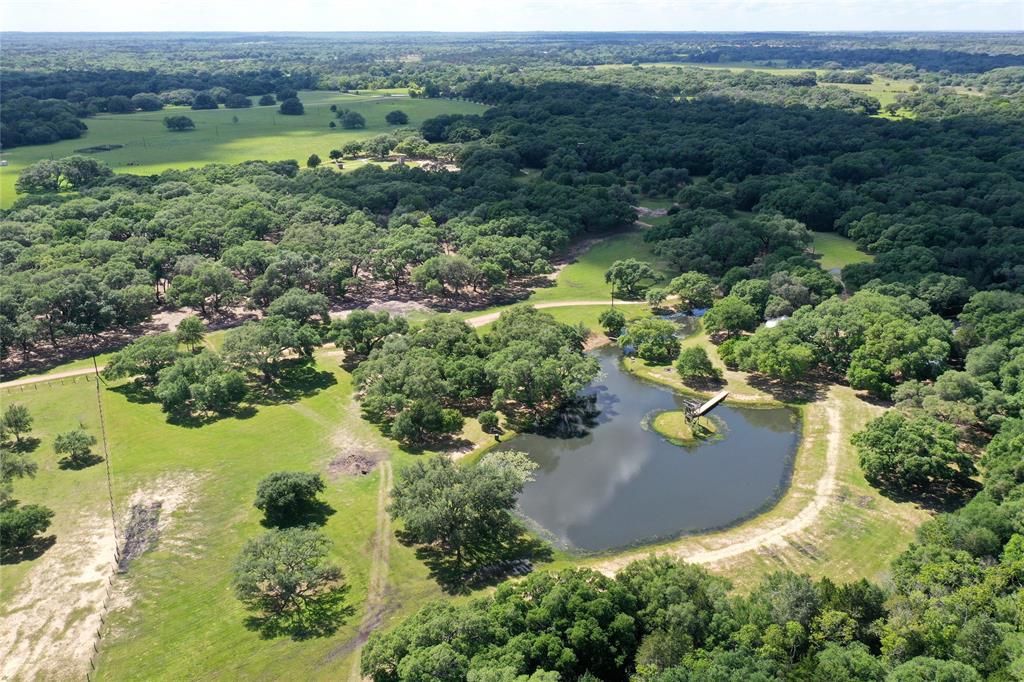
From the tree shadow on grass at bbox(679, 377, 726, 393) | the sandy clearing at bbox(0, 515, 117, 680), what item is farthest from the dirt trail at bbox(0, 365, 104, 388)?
the tree shadow on grass at bbox(679, 377, 726, 393)

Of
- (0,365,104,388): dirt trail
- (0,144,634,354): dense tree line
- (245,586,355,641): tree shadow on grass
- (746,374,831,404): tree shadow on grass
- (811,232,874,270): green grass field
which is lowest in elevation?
(0,365,104,388): dirt trail

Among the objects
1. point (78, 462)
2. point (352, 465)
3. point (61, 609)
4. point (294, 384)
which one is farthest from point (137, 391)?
point (61, 609)

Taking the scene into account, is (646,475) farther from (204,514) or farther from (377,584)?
(204,514)

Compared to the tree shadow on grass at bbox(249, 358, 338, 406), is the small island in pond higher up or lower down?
higher up

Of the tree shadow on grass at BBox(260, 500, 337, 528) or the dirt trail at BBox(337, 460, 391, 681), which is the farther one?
the tree shadow on grass at BBox(260, 500, 337, 528)

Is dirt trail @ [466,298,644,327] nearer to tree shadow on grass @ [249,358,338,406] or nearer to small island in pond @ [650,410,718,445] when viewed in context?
tree shadow on grass @ [249,358,338,406]

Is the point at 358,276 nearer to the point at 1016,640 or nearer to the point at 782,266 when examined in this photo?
the point at 782,266
